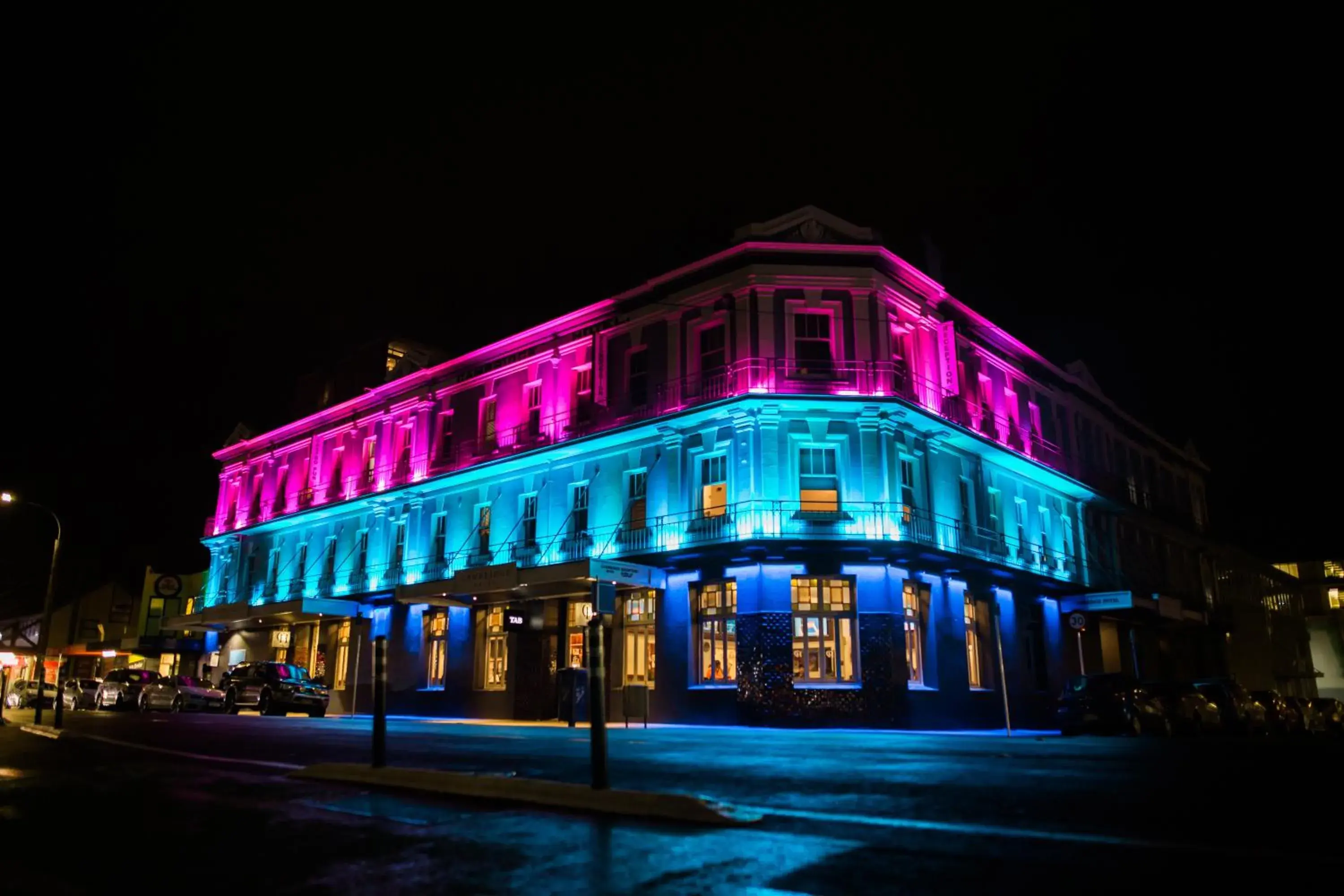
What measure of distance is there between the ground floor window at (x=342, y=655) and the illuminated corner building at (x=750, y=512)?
12 centimetres

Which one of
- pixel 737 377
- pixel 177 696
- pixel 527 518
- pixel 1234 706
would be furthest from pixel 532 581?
pixel 1234 706

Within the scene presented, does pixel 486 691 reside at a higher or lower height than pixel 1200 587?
lower

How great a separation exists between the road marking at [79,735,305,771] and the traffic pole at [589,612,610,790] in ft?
13.0

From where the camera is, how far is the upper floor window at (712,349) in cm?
2566

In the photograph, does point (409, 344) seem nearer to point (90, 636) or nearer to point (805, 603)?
point (805, 603)

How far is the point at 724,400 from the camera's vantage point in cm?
2391

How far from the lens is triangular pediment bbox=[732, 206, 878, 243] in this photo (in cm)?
2545

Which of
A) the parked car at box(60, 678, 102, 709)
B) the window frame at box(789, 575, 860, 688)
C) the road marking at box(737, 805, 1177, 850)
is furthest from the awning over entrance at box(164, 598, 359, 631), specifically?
the road marking at box(737, 805, 1177, 850)

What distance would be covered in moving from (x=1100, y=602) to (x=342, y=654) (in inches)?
1058

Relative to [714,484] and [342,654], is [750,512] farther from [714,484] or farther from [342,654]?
[342,654]

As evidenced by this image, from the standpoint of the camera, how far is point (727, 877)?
485 centimetres

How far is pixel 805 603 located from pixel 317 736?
1205 cm

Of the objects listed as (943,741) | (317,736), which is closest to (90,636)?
(317,736)

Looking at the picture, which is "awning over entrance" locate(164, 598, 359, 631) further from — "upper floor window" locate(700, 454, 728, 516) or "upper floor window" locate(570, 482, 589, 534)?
"upper floor window" locate(700, 454, 728, 516)
